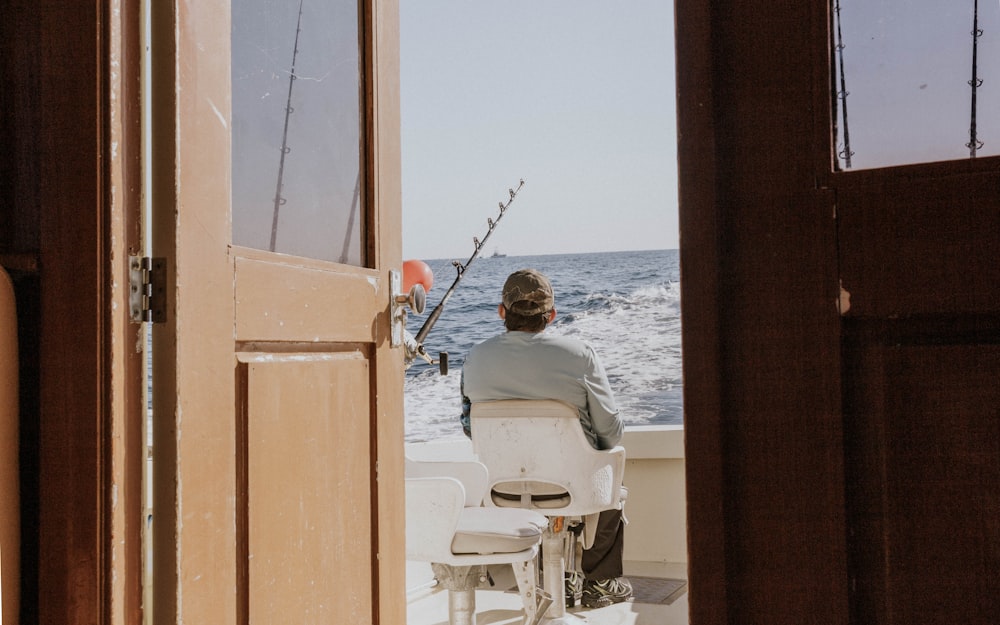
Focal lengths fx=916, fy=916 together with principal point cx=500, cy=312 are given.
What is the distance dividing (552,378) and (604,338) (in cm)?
1239

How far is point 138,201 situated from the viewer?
1159mm

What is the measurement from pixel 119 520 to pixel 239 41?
743mm

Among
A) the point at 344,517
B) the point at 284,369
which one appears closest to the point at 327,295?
the point at 284,369

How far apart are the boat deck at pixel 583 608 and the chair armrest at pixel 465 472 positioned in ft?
2.07

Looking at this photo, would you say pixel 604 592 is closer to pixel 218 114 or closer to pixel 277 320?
pixel 277 320

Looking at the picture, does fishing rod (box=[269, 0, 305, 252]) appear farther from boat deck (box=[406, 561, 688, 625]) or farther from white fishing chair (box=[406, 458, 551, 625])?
boat deck (box=[406, 561, 688, 625])

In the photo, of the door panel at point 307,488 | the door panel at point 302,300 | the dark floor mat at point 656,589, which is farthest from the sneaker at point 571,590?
the door panel at point 302,300

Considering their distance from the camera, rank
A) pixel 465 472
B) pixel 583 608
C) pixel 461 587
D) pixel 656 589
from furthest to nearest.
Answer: pixel 656 589, pixel 583 608, pixel 465 472, pixel 461 587

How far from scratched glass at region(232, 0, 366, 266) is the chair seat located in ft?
2.89

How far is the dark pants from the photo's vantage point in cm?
Answer: 342

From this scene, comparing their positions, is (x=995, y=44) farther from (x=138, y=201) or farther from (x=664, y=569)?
(x=664, y=569)

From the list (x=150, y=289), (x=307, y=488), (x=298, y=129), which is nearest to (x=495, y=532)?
(x=307, y=488)

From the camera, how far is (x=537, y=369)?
9.73 ft

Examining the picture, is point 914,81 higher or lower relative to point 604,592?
higher
